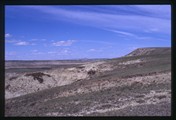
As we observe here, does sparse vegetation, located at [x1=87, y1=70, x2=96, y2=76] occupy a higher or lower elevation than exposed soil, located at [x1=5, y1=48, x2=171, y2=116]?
higher

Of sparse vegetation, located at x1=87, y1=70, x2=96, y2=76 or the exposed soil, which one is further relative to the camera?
sparse vegetation, located at x1=87, y1=70, x2=96, y2=76

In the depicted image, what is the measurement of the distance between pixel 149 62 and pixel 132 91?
37.1 ft

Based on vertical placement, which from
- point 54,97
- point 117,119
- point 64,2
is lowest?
point 54,97

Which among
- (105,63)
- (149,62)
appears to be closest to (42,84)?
(105,63)

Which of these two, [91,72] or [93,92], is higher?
[91,72]

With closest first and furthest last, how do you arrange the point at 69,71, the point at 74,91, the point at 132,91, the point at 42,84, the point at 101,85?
the point at 132,91, the point at 74,91, the point at 101,85, the point at 42,84, the point at 69,71

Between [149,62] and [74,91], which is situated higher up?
[149,62]

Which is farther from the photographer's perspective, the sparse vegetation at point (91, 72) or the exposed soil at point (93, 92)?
the sparse vegetation at point (91, 72)

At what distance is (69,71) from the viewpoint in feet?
75.8

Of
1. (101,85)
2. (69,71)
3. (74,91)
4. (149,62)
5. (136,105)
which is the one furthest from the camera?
(149,62)

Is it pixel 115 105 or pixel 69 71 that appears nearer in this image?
pixel 115 105

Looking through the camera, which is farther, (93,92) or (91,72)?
(91,72)

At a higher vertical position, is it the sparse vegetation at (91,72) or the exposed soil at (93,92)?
the sparse vegetation at (91,72)

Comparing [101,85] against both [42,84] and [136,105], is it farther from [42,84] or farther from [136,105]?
[136,105]
